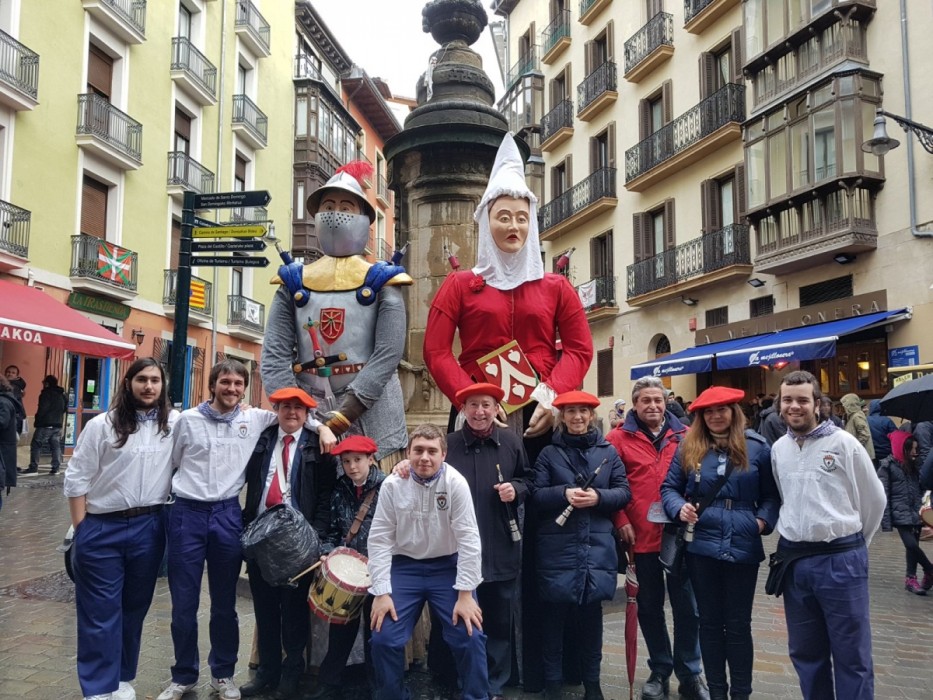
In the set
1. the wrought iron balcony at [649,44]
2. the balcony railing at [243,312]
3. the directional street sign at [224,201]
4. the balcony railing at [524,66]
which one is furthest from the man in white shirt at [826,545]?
the balcony railing at [524,66]

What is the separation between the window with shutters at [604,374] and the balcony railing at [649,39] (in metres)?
8.54

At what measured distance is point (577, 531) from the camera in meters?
4.08

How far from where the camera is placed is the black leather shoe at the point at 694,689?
14.0 ft

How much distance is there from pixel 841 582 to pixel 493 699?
5.39 ft

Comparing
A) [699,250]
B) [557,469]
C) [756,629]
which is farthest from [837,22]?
[557,469]

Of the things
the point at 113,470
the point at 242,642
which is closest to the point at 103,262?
the point at 242,642

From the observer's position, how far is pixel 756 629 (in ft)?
19.2

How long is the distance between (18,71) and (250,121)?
11.0 m

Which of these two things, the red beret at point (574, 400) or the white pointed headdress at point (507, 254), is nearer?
the red beret at point (574, 400)

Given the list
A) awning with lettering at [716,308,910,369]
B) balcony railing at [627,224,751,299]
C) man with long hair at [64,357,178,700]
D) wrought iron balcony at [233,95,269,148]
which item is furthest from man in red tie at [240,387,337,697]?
wrought iron balcony at [233,95,269,148]

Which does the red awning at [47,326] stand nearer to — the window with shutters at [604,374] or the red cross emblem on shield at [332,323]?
the red cross emblem on shield at [332,323]

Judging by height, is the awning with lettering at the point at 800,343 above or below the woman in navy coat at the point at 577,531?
above

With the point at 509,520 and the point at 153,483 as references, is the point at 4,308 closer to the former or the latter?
the point at 153,483

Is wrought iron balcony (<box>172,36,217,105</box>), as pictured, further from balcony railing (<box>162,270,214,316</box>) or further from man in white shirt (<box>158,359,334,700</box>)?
man in white shirt (<box>158,359,334,700</box>)
